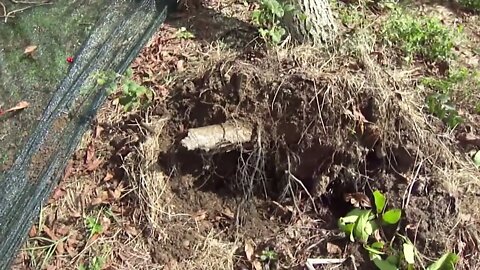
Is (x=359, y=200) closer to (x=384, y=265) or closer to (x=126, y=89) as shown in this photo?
(x=384, y=265)

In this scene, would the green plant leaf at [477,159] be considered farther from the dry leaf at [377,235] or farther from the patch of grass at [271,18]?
the patch of grass at [271,18]

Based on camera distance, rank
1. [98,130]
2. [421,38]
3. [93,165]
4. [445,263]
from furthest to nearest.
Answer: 1. [421,38]
2. [98,130]
3. [93,165]
4. [445,263]

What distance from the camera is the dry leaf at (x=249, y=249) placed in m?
2.88

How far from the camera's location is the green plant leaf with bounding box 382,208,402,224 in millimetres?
2791

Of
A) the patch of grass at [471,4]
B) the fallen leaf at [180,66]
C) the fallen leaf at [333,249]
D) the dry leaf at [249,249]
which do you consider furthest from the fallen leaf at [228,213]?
the patch of grass at [471,4]

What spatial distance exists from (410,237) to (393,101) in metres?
0.56

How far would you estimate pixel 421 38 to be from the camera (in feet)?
11.8

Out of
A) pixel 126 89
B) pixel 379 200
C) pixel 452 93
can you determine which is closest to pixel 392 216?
pixel 379 200

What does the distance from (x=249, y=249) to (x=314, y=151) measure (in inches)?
19.5

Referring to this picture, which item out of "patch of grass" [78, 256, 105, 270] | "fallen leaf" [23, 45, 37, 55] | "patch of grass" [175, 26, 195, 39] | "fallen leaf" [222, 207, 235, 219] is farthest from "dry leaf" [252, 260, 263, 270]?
"fallen leaf" [23, 45, 37, 55]

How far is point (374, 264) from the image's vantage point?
9.19 feet

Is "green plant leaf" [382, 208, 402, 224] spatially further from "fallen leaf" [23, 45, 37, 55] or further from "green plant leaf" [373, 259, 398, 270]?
"fallen leaf" [23, 45, 37, 55]

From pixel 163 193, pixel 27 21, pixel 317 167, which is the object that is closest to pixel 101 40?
pixel 27 21

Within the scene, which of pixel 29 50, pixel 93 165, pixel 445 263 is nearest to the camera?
pixel 445 263
